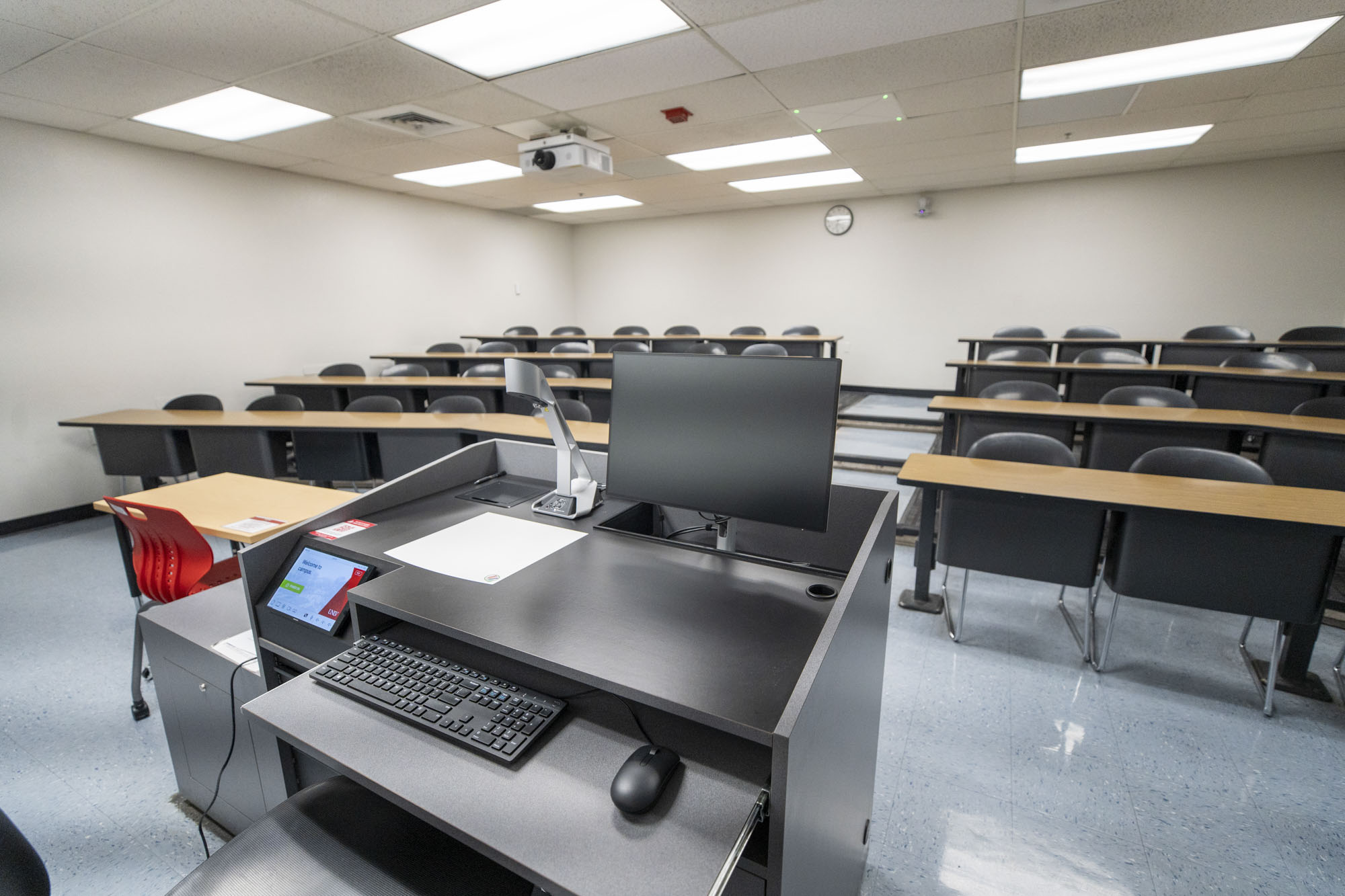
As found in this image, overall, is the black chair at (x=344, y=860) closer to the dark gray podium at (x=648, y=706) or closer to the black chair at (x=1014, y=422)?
the dark gray podium at (x=648, y=706)

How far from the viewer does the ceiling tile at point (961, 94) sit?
346 cm

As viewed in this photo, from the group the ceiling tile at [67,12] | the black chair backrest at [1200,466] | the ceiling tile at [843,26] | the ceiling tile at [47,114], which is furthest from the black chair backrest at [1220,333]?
the ceiling tile at [47,114]

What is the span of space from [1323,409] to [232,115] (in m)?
6.89

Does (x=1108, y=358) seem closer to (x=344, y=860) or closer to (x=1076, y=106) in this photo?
(x=1076, y=106)

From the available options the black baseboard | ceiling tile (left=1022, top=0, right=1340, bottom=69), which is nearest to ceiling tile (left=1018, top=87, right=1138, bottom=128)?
ceiling tile (left=1022, top=0, right=1340, bottom=69)

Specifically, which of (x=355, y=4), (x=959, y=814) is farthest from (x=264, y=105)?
(x=959, y=814)

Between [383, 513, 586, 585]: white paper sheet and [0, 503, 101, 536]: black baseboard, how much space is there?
15.5ft

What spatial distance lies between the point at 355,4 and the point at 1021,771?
3.84 meters

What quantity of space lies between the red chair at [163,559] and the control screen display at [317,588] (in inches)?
25.8

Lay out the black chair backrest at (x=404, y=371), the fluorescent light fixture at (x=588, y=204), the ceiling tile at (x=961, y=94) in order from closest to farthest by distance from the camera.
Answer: the ceiling tile at (x=961, y=94) → the black chair backrest at (x=404, y=371) → the fluorescent light fixture at (x=588, y=204)

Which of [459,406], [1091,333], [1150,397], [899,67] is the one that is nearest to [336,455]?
[459,406]

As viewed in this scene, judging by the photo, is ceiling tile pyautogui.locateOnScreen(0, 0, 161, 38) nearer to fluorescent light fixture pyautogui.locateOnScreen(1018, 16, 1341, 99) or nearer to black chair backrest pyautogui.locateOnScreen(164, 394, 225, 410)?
black chair backrest pyautogui.locateOnScreen(164, 394, 225, 410)

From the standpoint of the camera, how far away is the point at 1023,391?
3.86 metres

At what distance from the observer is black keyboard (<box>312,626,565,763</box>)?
0.91 meters
